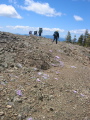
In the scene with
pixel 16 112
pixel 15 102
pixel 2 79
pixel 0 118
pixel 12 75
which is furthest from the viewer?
pixel 12 75

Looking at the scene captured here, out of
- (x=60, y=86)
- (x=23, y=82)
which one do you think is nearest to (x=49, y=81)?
(x=60, y=86)

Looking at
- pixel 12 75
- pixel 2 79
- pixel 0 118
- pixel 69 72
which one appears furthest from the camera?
pixel 69 72

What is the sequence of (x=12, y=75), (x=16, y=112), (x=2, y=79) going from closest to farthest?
(x=16, y=112) → (x=2, y=79) → (x=12, y=75)

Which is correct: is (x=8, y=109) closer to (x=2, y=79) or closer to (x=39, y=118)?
(x=39, y=118)

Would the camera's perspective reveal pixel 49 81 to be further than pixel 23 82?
Yes

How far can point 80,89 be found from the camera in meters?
A: 9.55

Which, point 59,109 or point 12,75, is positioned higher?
point 12,75

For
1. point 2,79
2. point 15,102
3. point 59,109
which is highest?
point 2,79

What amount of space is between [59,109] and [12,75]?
12.9 ft

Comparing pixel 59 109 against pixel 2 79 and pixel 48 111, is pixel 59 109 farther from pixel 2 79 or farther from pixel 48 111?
pixel 2 79

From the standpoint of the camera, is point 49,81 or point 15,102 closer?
point 15,102

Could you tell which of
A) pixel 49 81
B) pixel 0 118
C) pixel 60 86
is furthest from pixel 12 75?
pixel 0 118

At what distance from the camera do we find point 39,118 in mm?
5922

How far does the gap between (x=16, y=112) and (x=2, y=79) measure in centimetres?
277
